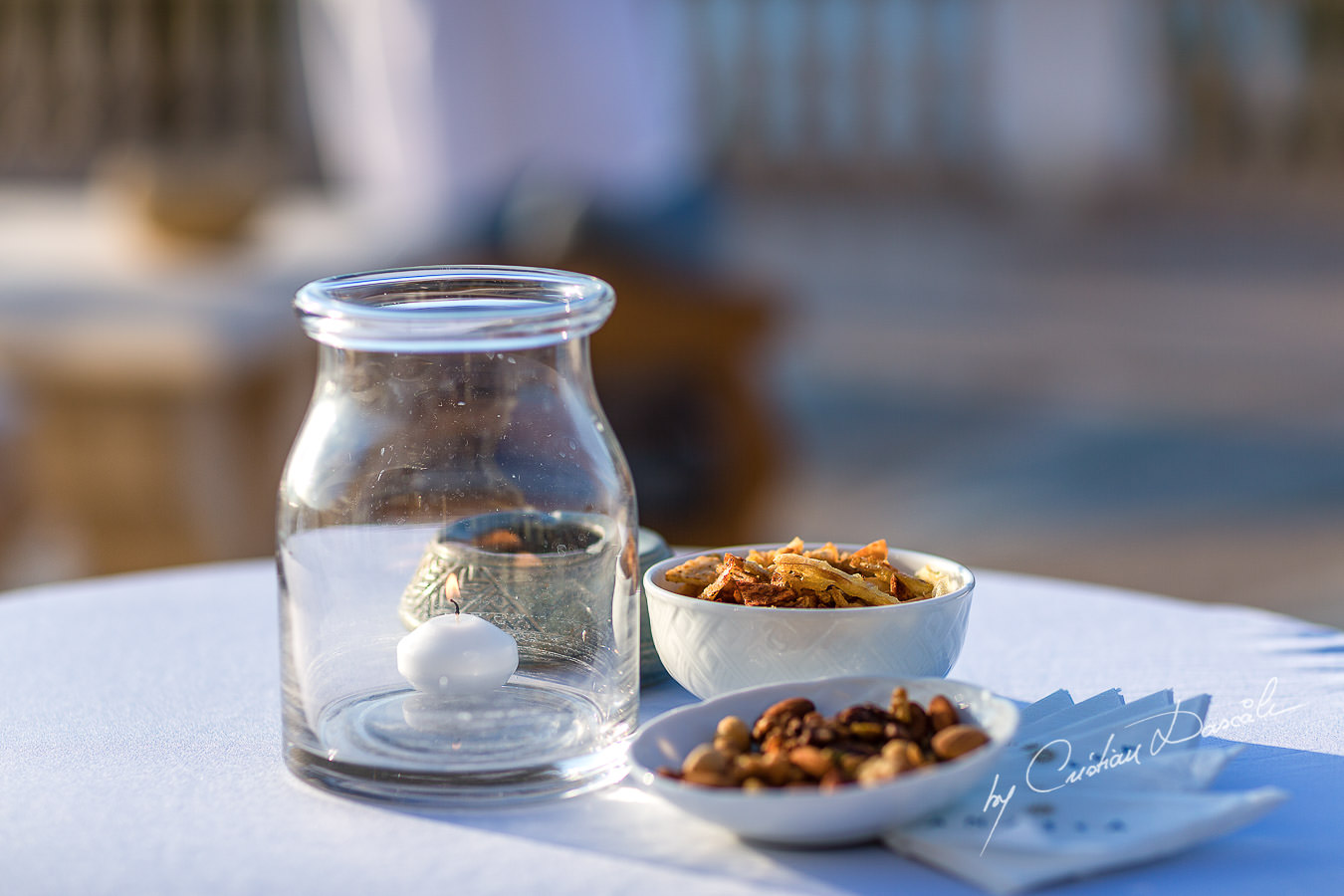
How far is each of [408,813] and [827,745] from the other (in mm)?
141

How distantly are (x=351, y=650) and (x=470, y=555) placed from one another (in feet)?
0.19

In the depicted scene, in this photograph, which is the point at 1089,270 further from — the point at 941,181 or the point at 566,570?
the point at 566,570

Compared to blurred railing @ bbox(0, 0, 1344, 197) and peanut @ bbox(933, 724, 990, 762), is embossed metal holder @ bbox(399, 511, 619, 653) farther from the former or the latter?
blurred railing @ bbox(0, 0, 1344, 197)

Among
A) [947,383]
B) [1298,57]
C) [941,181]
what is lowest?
[947,383]

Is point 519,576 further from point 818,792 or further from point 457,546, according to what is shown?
point 818,792

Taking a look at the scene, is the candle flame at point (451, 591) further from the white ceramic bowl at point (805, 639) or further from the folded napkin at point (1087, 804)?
the folded napkin at point (1087, 804)

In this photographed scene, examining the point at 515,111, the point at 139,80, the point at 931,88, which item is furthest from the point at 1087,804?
the point at 931,88

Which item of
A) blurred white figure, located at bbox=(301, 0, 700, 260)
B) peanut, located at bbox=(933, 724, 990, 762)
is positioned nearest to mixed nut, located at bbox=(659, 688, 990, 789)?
peanut, located at bbox=(933, 724, 990, 762)

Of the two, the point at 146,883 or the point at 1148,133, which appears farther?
the point at 1148,133

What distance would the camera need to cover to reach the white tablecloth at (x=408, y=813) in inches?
18.0

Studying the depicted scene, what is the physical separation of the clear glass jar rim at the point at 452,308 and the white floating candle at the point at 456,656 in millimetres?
101

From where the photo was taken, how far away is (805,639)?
54 centimetres

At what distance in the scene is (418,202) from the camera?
2000 mm

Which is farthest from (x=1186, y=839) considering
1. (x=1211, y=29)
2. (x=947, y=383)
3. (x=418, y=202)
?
(x=1211, y=29)
